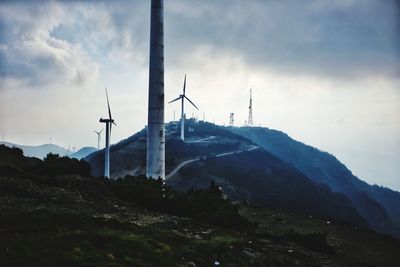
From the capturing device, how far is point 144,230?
23.5 m

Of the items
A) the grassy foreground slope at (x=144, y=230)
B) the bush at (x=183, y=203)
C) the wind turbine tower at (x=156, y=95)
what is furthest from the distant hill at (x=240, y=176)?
the grassy foreground slope at (x=144, y=230)

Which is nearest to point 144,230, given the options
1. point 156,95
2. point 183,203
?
point 183,203

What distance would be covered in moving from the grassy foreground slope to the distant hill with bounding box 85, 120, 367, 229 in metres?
75.2

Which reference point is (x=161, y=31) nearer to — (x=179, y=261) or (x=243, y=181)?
(x=179, y=261)

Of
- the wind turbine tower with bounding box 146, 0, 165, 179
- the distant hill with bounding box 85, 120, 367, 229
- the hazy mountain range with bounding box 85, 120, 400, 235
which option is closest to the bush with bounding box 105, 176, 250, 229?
the wind turbine tower with bounding box 146, 0, 165, 179

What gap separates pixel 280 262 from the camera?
22453 millimetres

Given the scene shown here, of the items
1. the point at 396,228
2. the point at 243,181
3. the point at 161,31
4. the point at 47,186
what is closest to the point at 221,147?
the point at 243,181

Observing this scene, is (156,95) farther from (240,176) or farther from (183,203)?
(240,176)

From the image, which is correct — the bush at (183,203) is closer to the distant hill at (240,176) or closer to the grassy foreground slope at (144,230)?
the grassy foreground slope at (144,230)

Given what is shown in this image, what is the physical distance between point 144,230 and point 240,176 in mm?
123571

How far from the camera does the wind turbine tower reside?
156 feet

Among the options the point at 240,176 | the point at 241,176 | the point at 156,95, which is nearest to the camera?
the point at 156,95

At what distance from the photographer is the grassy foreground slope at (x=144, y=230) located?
18.8 metres

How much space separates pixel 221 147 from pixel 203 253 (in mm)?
173414
